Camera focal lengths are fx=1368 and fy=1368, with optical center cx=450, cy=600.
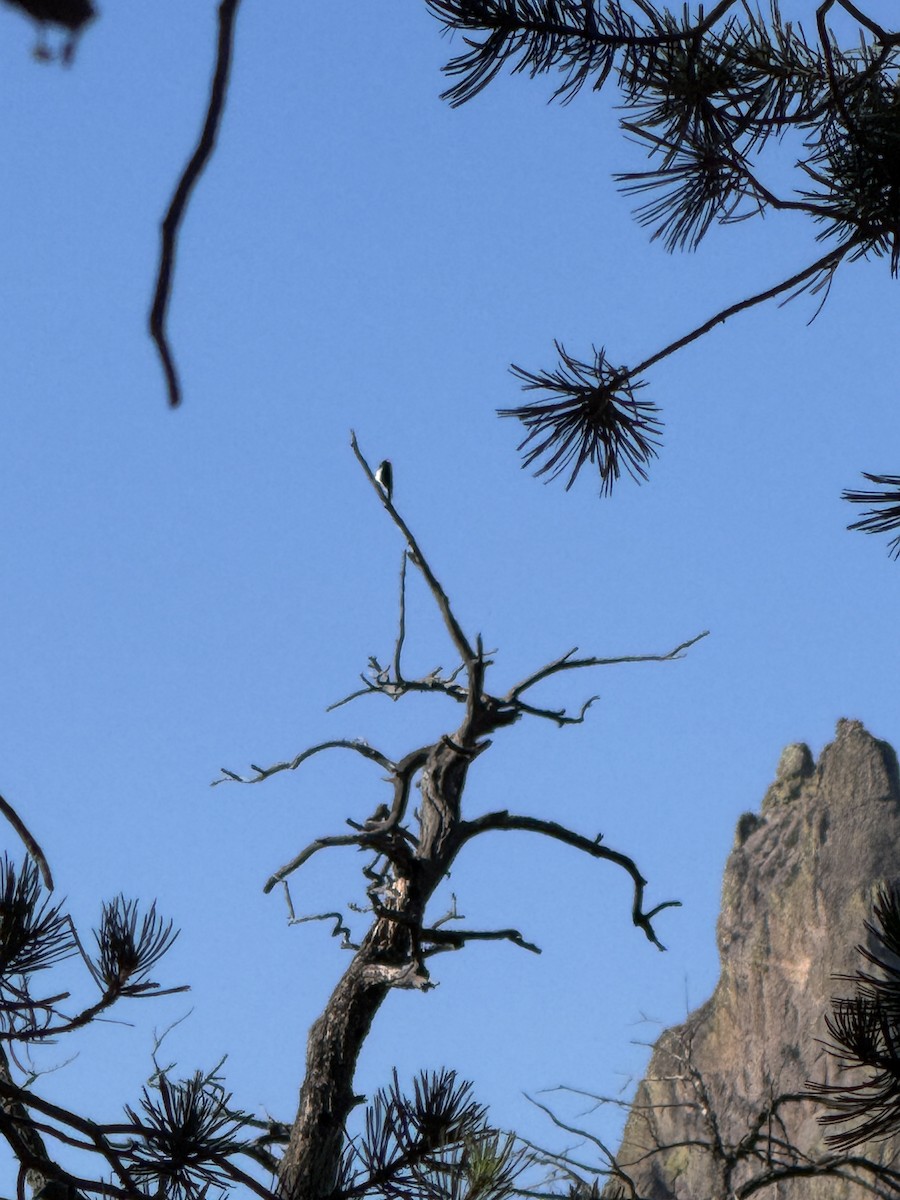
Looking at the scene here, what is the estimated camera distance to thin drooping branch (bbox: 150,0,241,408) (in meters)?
0.53

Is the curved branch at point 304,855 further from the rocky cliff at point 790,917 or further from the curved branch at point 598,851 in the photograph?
the rocky cliff at point 790,917

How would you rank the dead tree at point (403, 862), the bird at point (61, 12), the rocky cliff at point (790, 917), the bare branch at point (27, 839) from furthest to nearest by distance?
the rocky cliff at point (790, 917), the dead tree at point (403, 862), the bare branch at point (27, 839), the bird at point (61, 12)

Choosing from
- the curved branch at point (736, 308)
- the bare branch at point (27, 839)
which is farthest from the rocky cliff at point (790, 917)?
the bare branch at point (27, 839)

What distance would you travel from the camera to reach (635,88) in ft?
11.1

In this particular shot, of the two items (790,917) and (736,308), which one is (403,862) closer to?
(736,308)

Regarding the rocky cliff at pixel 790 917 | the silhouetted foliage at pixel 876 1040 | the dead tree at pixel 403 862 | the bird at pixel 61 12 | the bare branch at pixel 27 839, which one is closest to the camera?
the bird at pixel 61 12

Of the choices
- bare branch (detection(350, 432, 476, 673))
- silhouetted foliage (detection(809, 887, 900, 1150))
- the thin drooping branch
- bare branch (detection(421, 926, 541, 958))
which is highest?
bare branch (detection(350, 432, 476, 673))

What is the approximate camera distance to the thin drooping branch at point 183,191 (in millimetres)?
532

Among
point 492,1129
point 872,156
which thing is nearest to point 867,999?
point 492,1129

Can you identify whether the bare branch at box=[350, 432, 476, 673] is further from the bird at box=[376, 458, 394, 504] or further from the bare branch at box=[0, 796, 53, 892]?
the bare branch at box=[0, 796, 53, 892]

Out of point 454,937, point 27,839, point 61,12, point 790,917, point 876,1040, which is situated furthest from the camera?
point 790,917

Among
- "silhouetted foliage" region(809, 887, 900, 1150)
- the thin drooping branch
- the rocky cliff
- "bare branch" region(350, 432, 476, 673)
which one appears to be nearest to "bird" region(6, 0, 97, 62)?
the thin drooping branch

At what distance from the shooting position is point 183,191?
537 millimetres

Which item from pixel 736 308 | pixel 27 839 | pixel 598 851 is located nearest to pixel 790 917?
pixel 598 851
